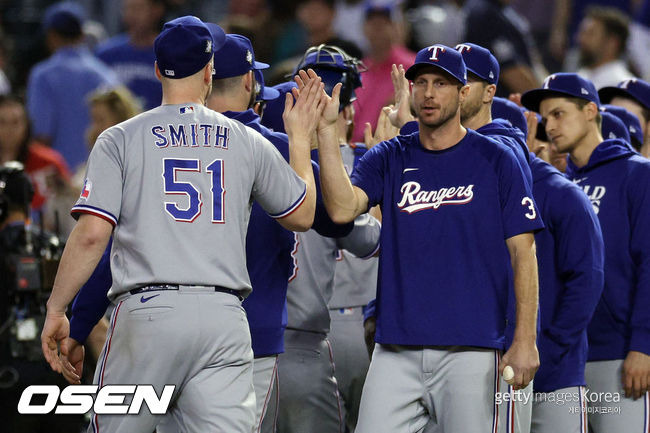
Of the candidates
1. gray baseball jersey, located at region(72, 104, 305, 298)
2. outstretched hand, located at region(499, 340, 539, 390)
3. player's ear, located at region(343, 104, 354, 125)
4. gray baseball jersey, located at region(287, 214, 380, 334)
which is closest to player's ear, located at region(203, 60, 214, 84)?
gray baseball jersey, located at region(72, 104, 305, 298)

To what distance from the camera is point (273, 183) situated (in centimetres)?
453

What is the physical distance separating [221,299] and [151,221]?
414mm

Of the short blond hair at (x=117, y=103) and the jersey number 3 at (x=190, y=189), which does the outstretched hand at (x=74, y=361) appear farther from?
the short blond hair at (x=117, y=103)

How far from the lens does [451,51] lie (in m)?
4.92

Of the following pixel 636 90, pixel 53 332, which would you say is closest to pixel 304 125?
pixel 53 332

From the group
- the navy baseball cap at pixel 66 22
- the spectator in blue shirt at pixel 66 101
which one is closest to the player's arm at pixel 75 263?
the spectator in blue shirt at pixel 66 101

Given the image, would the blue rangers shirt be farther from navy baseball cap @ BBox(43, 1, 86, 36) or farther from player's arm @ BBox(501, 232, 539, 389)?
navy baseball cap @ BBox(43, 1, 86, 36)

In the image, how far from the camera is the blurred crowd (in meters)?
10.1

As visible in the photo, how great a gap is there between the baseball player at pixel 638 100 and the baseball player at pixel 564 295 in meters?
1.95

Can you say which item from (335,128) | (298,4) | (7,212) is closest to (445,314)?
(335,128)

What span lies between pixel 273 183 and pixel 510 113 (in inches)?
78.5

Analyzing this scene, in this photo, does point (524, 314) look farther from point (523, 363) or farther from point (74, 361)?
point (74, 361)

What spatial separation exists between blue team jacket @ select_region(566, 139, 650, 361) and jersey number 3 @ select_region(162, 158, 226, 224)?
2.44 m

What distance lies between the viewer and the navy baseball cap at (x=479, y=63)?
17.8 feet
